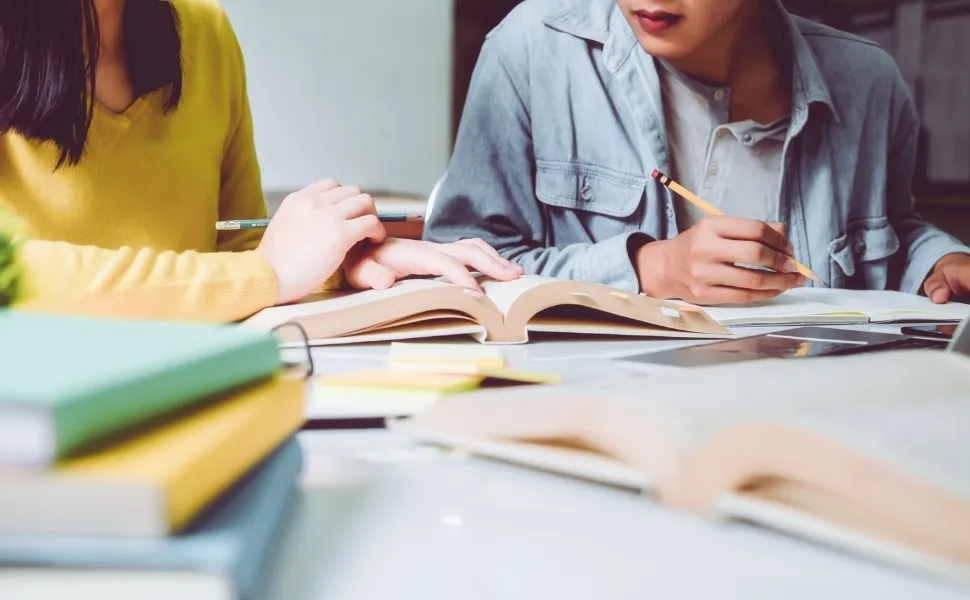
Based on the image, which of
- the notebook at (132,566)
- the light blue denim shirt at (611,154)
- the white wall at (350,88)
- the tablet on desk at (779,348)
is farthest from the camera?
the white wall at (350,88)

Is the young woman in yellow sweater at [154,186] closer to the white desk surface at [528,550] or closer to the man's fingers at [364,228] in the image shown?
the man's fingers at [364,228]

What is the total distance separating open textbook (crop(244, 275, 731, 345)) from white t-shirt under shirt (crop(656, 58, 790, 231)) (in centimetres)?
56

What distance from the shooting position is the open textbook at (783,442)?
25 centimetres

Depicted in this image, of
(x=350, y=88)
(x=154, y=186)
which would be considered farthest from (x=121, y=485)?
(x=350, y=88)

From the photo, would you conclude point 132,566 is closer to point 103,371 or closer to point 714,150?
point 103,371

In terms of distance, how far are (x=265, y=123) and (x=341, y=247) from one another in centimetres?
200

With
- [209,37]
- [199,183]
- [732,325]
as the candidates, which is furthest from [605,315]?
[209,37]

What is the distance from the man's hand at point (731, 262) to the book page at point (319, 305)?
32 cm

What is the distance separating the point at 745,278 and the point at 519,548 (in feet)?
2.21

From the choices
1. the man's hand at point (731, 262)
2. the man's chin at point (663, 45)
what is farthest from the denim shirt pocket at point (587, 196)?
the man's hand at point (731, 262)

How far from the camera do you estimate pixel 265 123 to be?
2.62 m

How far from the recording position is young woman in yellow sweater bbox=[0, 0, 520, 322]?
0.69m

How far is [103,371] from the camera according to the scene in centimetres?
22

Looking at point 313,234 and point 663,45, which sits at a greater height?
point 663,45
